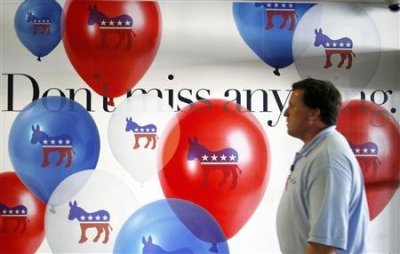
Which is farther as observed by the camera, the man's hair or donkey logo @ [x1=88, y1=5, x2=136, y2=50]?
donkey logo @ [x1=88, y1=5, x2=136, y2=50]

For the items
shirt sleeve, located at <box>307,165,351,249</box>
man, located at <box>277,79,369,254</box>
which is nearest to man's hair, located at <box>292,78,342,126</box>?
man, located at <box>277,79,369,254</box>

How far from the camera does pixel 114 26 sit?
2.96 meters

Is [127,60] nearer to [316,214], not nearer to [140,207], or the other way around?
[140,207]

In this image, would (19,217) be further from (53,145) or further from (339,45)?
(339,45)

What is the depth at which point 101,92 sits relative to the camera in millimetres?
2955

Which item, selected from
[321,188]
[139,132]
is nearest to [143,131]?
[139,132]

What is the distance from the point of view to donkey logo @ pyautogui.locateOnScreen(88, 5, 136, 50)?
2.96 metres

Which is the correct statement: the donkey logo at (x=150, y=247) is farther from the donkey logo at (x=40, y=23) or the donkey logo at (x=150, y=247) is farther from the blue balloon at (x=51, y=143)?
the donkey logo at (x=40, y=23)

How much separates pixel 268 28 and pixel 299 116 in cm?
110

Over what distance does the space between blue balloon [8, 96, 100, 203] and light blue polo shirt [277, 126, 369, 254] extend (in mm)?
1443

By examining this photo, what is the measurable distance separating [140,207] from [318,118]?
1.38m

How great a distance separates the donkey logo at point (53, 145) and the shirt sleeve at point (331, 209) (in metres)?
1.72

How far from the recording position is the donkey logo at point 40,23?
296cm

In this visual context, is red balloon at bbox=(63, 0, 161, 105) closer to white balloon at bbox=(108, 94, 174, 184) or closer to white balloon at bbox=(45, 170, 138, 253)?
white balloon at bbox=(108, 94, 174, 184)
